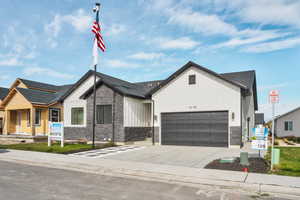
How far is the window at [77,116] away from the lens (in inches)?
824

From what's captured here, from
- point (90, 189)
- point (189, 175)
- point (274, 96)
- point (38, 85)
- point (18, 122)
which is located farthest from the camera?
point (38, 85)

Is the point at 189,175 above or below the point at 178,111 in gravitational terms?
below

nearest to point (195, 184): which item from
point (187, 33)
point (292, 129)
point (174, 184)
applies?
point (174, 184)

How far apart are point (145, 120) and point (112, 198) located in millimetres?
15039

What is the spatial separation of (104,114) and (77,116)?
3.64 m

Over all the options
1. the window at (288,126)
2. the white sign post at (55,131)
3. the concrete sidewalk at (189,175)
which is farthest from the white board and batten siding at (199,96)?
the window at (288,126)

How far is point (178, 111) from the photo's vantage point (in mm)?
17078

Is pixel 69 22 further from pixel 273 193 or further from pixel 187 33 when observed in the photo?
pixel 273 193

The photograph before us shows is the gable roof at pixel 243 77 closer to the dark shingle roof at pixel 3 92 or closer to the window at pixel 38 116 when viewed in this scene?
the window at pixel 38 116

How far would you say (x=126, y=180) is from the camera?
7.59 meters

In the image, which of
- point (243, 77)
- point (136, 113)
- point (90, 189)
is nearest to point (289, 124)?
point (243, 77)

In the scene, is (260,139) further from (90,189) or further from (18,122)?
(18,122)

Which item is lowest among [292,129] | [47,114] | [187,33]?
[292,129]

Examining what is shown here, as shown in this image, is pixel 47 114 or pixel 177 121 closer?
pixel 177 121
